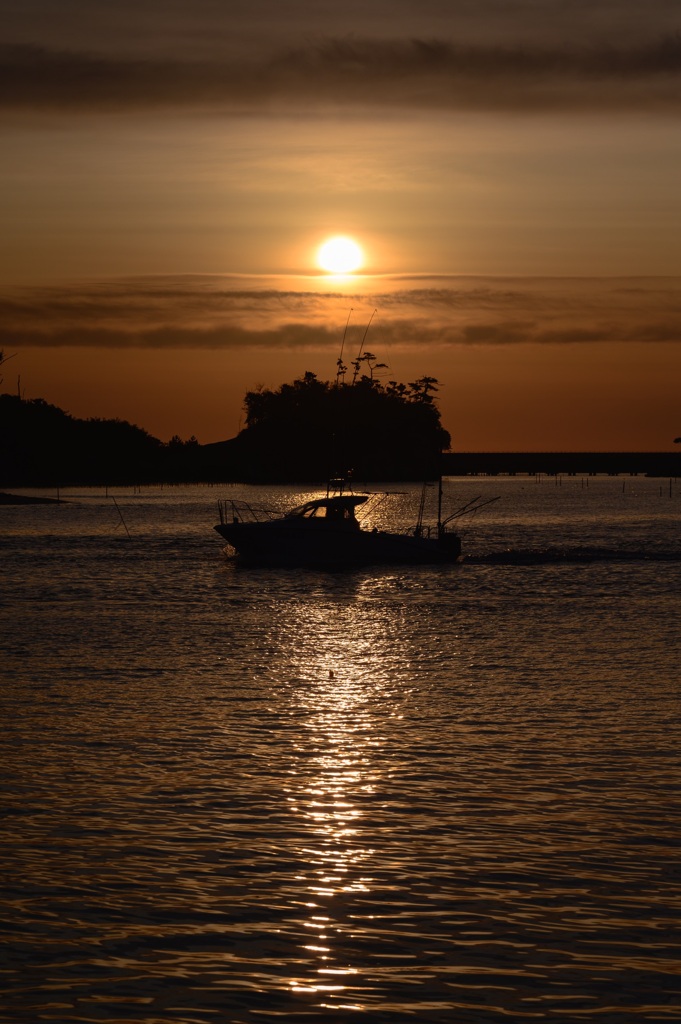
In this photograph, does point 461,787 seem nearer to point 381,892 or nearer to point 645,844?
point 645,844

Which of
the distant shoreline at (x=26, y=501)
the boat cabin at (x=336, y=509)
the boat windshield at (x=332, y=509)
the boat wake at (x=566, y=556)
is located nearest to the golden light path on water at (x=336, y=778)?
the boat cabin at (x=336, y=509)

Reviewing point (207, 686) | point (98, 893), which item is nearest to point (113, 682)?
point (207, 686)

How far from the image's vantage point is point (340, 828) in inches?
589

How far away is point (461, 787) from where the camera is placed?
1683cm

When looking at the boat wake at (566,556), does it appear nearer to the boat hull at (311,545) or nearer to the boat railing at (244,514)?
the boat hull at (311,545)

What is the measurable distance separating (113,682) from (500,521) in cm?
11608

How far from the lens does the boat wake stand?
74.6 m

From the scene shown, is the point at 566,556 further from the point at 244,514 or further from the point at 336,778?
the point at 244,514

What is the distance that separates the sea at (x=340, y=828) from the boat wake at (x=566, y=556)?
37684mm

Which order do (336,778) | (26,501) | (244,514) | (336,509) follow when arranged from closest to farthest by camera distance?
(336,778) → (336,509) → (244,514) → (26,501)

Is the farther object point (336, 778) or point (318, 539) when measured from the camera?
point (318, 539)

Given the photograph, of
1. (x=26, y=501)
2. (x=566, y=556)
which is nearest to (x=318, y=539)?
(x=566, y=556)

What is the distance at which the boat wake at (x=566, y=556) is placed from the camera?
7456 cm

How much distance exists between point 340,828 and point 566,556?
63.9 metres
